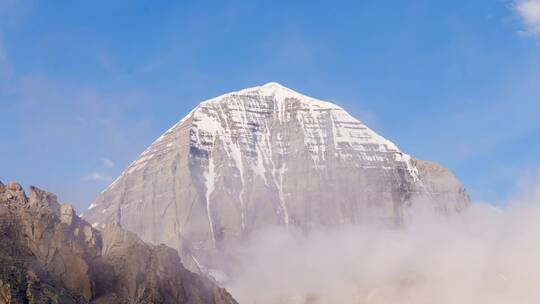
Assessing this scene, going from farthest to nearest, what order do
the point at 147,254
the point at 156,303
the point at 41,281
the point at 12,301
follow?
the point at 147,254, the point at 156,303, the point at 41,281, the point at 12,301

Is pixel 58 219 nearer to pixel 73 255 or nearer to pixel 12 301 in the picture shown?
pixel 73 255

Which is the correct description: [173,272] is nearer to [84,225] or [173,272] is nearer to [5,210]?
[84,225]

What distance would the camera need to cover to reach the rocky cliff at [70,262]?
149 meters

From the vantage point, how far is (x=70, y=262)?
540 feet

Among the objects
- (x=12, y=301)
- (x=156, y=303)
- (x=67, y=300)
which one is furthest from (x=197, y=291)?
(x=12, y=301)

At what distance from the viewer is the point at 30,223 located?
16438cm

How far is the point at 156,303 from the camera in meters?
174

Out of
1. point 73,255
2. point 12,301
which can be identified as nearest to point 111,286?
point 73,255

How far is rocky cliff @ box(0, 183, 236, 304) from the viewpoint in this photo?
148625 mm

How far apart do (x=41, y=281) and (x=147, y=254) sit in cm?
3714

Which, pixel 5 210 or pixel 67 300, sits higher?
pixel 5 210

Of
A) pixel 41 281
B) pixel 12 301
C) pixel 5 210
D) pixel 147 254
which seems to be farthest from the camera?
pixel 147 254

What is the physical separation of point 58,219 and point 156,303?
20276 millimetres

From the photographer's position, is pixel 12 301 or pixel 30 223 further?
pixel 30 223
